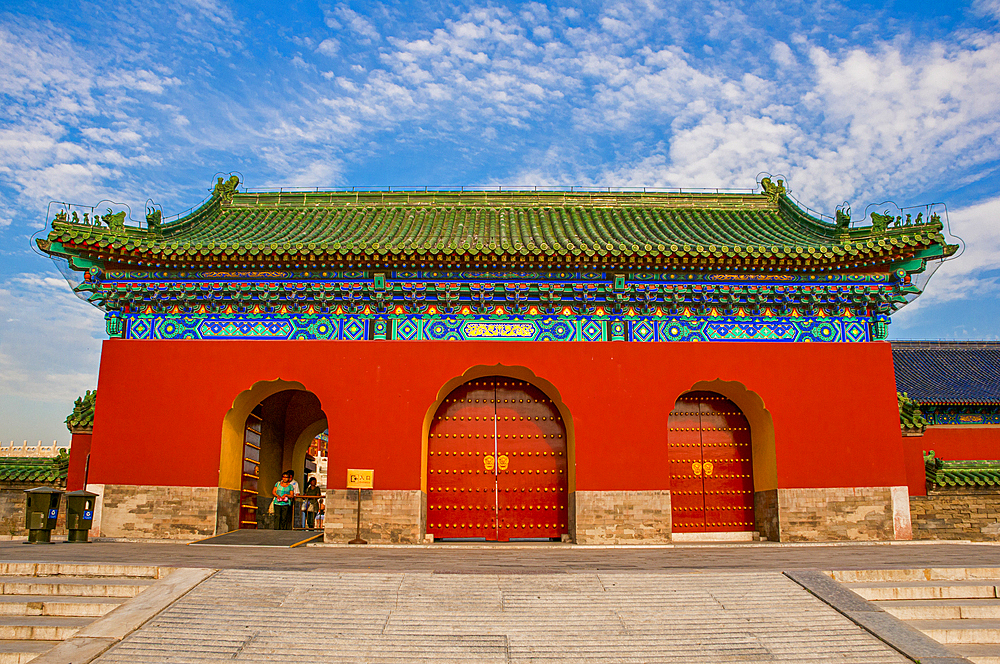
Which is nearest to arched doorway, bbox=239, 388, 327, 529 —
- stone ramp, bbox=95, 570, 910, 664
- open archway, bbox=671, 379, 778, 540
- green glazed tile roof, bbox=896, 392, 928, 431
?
stone ramp, bbox=95, 570, 910, 664

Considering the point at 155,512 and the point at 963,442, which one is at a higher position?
the point at 963,442

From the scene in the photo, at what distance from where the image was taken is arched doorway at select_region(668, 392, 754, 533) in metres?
11.0

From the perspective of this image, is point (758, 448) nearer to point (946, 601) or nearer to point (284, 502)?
point (946, 601)

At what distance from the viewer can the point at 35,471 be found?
10633mm

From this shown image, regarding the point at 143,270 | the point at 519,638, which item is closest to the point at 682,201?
the point at 143,270

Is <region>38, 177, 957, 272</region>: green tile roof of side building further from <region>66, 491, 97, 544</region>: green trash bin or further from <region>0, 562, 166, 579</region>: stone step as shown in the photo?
<region>0, 562, 166, 579</region>: stone step

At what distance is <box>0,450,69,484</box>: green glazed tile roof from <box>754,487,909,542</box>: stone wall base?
1022 centimetres

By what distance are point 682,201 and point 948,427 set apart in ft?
34.5

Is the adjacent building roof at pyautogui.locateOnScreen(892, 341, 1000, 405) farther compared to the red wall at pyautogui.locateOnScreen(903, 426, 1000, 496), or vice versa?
the adjacent building roof at pyautogui.locateOnScreen(892, 341, 1000, 405)

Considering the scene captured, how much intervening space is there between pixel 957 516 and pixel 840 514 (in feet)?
5.93

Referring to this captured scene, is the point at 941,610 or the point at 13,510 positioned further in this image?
the point at 13,510

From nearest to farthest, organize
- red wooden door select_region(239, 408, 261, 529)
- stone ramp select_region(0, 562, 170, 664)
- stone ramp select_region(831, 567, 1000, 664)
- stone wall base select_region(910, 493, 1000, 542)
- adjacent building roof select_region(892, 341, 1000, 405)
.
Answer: stone ramp select_region(0, 562, 170, 664)
stone ramp select_region(831, 567, 1000, 664)
stone wall base select_region(910, 493, 1000, 542)
red wooden door select_region(239, 408, 261, 529)
adjacent building roof select_region(892, 341, 1000, 405)

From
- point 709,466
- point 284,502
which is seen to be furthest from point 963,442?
point 284,502

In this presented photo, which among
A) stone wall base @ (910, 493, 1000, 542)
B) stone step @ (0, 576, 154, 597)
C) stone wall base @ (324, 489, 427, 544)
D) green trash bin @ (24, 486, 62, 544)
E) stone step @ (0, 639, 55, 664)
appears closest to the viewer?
stone step @ (0, 639, 55, 664)
